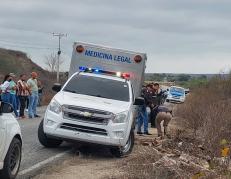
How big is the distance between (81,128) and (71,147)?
1788mm

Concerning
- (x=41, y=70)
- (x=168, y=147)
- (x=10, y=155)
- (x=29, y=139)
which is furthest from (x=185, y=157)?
(x=41, y=70)

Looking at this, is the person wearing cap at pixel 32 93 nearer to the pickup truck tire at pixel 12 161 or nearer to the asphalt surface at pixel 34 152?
the asphalt surface at pixel 34 152

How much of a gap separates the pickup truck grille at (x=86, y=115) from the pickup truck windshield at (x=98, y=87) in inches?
Result: 47.9

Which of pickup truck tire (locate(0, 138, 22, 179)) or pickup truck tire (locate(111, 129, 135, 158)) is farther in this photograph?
pickup truck tire (locate(111, 129, 135, 158))

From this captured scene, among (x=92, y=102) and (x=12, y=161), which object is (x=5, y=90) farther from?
(x=12, y=161)

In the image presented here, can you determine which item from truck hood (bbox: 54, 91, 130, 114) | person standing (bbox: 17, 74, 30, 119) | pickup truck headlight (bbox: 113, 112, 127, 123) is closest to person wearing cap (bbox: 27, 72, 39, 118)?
person standing (bbox: 17, 74, 30, 119)

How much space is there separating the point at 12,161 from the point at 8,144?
0.53 m

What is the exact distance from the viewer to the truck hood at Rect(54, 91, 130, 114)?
1203 centimetres

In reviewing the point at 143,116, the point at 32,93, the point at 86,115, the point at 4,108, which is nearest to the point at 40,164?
the point at 86,115

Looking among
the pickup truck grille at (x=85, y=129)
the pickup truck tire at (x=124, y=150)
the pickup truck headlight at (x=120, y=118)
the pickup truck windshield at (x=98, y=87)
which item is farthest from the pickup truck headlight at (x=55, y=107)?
the pickup truck tire at (x=124, y=150)

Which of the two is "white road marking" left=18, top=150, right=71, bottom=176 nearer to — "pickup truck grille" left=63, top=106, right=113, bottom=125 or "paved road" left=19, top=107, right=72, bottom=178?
"paved road" left=19, top=107, right=72, bottom=178

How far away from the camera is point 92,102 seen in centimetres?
1230

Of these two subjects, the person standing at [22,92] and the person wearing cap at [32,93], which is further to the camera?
the person wearing cap at [32,93]

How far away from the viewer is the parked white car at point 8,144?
26.1 feet
